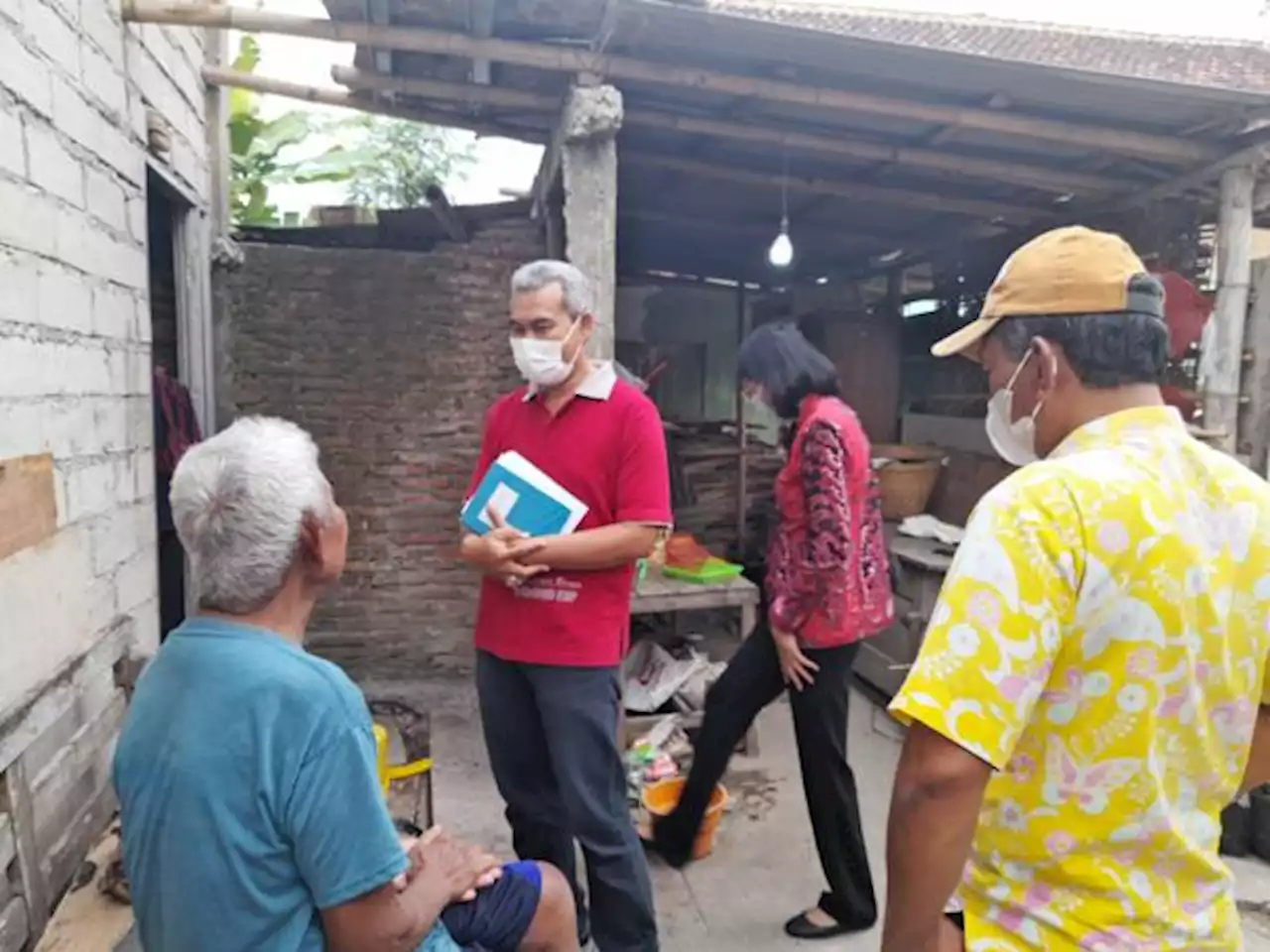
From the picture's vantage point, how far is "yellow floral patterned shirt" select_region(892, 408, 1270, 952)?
1.10 meters

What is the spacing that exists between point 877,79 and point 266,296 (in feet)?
11.2

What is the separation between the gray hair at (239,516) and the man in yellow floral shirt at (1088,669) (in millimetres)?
997

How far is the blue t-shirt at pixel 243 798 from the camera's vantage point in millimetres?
1324

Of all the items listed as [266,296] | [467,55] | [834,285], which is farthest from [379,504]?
[834,285]

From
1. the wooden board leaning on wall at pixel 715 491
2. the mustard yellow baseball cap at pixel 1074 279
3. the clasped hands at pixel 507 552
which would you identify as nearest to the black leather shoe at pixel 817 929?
the clasped hands at pixel 507 552

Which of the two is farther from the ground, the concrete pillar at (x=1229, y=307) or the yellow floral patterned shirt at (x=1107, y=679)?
the concrete pillar at (x=1229, y=307)

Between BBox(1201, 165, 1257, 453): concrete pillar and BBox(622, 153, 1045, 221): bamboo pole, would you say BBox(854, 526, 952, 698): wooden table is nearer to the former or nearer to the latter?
BBox(1201, 165, 1257, 453): concrete pillar

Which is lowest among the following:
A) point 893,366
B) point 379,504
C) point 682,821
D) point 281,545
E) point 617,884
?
point 682,821

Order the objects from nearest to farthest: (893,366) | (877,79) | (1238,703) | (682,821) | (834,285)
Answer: (1238,703), (682,821), (877,79), (893,366), (834,285)

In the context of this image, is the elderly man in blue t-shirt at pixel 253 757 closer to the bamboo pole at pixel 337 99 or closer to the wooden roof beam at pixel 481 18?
the wooden roof beam at pixel 481 18

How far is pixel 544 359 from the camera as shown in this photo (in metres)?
2.43

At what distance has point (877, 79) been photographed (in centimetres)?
371

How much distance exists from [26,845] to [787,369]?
245 cm

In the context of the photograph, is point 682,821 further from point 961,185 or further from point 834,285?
point 834,285
